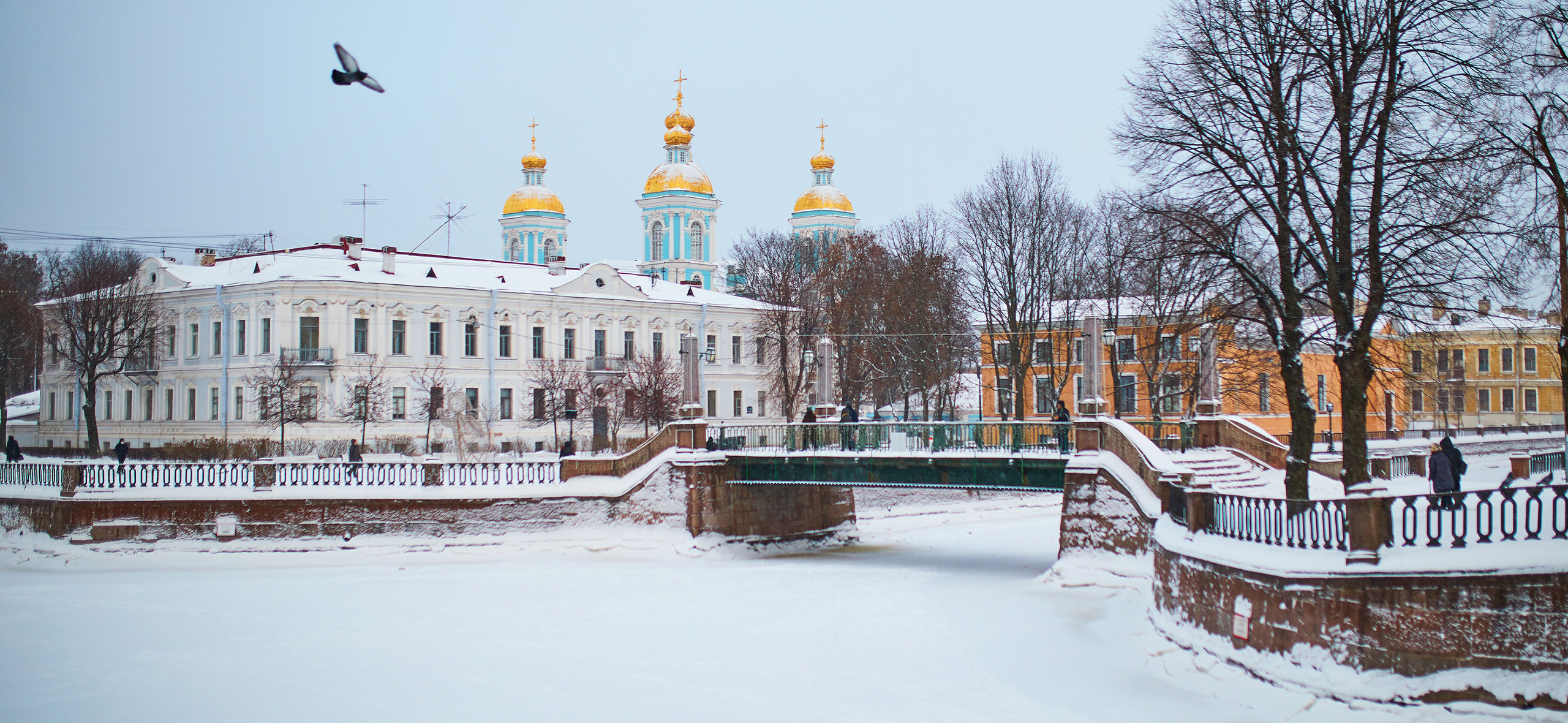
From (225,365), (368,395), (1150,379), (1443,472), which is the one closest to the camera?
(1443,472)

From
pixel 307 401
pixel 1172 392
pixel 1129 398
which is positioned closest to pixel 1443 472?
pixel 1172 392

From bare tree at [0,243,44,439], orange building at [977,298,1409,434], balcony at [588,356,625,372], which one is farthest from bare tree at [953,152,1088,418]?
bare tree at [0,243,44,439]

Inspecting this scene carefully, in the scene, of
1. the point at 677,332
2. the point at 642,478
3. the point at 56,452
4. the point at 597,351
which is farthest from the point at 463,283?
the point at 642,478

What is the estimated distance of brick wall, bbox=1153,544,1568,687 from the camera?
457 inches

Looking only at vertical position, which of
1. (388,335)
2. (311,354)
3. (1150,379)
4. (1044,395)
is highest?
(388,335)

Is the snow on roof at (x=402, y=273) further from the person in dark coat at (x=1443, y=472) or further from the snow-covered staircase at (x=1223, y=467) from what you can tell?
the person in dark coat at (x=1443, y=472)

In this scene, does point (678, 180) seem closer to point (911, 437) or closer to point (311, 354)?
point (311, 354)

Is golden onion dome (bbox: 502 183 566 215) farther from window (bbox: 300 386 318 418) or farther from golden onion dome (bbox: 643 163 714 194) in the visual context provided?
window (bbox: 300 386 318 418)

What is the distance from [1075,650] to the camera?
682 inches

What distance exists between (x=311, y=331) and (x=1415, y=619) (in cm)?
3999

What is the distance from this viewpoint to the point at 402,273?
47344 mm

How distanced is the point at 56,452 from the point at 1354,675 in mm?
41206

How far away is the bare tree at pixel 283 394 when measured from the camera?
4144cm

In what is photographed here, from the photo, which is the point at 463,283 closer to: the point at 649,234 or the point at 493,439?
the point at 493,439
